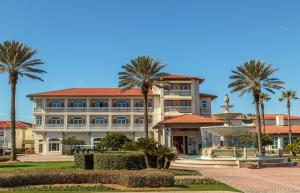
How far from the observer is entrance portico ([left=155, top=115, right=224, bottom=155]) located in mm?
59562

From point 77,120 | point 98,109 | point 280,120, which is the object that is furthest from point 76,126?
point 280,120

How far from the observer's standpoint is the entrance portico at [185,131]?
59.6 meters

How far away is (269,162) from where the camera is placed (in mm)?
35594

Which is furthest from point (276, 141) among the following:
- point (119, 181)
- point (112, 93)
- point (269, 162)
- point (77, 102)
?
point (119, 181)

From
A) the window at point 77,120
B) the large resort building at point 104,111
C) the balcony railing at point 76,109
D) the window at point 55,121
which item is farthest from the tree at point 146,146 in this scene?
the window at point 55,121

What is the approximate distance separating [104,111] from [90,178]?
53602 millimetres

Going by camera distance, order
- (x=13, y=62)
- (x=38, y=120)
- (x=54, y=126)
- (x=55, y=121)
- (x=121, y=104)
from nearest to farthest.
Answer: (x=13, y=62) < (x=54, y=126) < (x=38, y=120) < (x=55, y=121) < (x=121, y=104)

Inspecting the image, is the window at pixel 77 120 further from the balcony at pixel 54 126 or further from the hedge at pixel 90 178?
the hedge at pixel 90 178

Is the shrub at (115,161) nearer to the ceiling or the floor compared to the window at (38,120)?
nearer to the floor

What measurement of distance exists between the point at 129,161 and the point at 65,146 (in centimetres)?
4769

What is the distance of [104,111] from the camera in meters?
74.1

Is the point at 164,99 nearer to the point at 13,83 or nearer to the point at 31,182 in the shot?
the point at 13,83

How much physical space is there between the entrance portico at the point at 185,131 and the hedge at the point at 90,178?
37642mm

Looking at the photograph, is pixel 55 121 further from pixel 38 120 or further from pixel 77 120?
pixel 77 120
